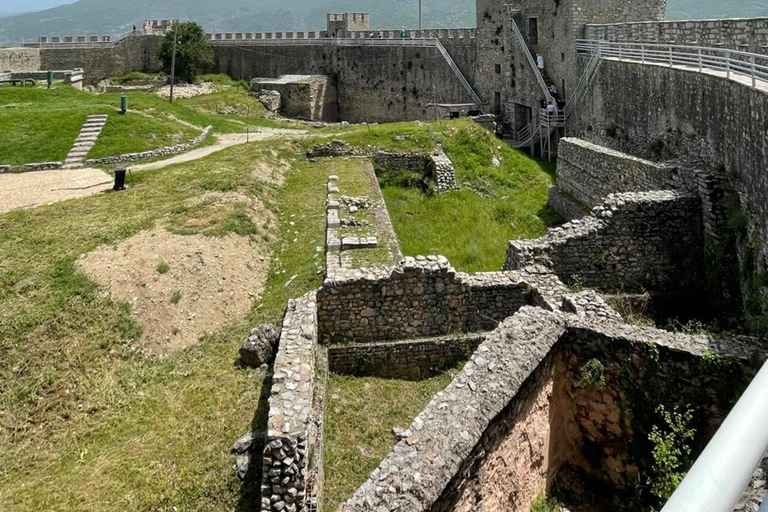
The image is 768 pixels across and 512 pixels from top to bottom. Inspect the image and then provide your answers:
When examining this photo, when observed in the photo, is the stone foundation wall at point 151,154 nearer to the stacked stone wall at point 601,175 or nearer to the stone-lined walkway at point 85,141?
the stone-lined walkway at point 85,141

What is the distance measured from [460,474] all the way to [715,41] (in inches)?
624

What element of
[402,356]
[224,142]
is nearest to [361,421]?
[402,356]

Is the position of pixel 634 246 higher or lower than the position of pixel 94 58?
lower

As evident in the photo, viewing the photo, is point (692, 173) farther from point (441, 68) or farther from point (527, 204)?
point (441, 68)

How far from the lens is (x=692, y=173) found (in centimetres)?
1189

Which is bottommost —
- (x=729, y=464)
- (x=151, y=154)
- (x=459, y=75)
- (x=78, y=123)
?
(x=729, y=464)

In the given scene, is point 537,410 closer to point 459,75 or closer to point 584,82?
point 584,82

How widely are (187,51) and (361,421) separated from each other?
134 feet

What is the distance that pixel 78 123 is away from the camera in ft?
83.5

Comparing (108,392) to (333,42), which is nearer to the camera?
(108,392)

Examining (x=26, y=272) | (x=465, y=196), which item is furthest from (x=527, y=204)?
(x=26, y=272)

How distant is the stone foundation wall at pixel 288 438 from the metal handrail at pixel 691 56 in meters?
8.53

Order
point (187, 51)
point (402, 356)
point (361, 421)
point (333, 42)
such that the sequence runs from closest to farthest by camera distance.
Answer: point (361, 421) → point (402, 356) → point (333, 42) → point (187, 51)

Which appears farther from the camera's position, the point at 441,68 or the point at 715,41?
the point at 441,68
